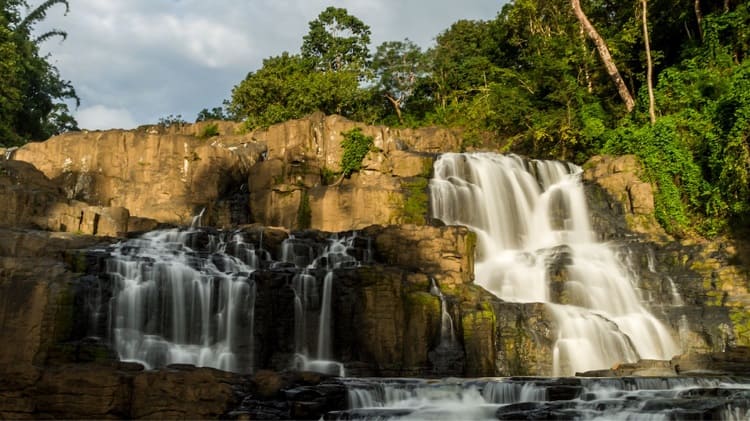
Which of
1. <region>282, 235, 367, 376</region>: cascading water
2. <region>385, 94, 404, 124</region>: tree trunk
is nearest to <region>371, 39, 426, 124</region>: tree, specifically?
<region>385, 94, 404, 124</region>: tree trunk

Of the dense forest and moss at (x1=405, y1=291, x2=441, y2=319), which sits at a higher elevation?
the dense forest

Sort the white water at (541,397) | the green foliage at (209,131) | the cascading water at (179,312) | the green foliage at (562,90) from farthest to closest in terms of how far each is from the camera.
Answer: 1. the green foliage at (209,131)
2. the green foliage at (562,90)
3. the cascading water at (179,312)
4. the white water at (541,397)

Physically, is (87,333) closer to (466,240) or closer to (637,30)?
(466,240)

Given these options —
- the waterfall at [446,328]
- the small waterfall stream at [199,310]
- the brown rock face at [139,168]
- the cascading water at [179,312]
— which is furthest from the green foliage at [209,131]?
the waterfall at [446,328]

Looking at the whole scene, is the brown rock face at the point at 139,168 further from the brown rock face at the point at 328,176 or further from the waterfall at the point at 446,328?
the waterfall at the point at 446,328

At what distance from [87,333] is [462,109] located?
30.7m

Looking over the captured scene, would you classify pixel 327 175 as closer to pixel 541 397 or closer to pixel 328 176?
pixel 328 176

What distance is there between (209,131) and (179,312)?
22945 mm

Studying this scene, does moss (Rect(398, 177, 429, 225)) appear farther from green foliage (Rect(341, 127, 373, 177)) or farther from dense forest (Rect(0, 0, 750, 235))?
dense forest (Rect(0, 0, 750, 235))

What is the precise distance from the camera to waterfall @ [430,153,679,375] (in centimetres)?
2088

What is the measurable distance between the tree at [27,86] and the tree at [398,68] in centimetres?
2379

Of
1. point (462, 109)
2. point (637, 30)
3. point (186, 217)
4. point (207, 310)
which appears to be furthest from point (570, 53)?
point (207, 310)

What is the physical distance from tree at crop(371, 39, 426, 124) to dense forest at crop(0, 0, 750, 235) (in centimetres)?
9

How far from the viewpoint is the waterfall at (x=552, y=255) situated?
20875mm
